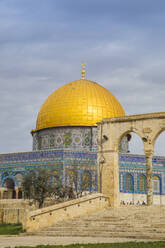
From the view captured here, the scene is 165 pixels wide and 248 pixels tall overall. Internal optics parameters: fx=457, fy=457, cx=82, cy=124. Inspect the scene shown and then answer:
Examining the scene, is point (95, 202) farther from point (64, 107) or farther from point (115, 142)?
point (64, 107)

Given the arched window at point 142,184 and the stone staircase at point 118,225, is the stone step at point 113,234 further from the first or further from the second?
the arched window at point 142,184

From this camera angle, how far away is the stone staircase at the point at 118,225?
13.9 metres

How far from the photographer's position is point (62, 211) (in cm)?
1702

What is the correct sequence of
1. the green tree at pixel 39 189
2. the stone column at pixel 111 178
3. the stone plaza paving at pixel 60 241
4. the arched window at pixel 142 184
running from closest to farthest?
the stone plaza paving at pixel 60 241 → the stone column at pixel 111 178 → the green tree at pixel 39 189 → the arched window at pixel 142 184

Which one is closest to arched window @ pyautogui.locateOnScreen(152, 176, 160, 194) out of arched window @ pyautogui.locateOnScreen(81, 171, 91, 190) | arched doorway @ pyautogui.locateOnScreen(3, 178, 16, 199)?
arched window @ pyautogui.locateOnScreen(81, 171, 91, 190)

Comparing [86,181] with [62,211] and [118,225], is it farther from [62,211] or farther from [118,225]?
[118,225]

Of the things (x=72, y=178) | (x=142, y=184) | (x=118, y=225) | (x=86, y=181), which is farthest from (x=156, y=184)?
(x=118, y=225)

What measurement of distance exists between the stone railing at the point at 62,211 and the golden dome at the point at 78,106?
52.3ft

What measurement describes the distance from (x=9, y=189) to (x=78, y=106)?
829 cm

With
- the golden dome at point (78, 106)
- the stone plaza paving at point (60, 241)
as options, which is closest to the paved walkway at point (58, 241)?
the stone plaza paving at point (60, 241)

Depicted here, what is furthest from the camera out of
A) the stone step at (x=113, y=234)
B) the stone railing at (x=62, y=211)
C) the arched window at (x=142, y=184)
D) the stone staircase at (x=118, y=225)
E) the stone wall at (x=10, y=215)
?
the arched window at (x=142, y=184)

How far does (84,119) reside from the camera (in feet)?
114

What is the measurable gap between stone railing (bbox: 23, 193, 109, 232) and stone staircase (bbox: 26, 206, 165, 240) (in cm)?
35

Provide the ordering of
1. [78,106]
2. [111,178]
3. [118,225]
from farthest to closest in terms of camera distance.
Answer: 1. [78,106]
2. [111,178]
3. [118,225]
